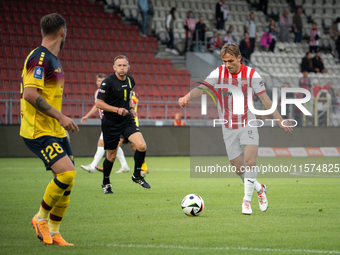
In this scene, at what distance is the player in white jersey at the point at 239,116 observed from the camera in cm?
662

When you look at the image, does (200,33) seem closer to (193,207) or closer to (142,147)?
(142,147)

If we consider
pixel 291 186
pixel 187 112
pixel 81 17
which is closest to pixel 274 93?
pixel 187 112

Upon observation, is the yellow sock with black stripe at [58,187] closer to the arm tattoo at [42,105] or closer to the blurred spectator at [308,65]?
the arm tattoo at [42,105]

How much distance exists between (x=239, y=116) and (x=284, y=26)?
20.5 m

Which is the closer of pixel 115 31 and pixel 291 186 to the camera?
pixel 291 186

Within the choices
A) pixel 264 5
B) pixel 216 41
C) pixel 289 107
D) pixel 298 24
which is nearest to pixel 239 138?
pixel 289 107

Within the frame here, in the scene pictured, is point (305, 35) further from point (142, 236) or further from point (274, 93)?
point (142, 236)

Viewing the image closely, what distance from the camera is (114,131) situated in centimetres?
877

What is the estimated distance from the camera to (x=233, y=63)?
6676mm

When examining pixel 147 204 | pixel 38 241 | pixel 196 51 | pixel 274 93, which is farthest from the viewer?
pixel 196 51

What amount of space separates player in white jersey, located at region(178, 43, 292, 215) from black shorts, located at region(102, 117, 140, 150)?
226 cm

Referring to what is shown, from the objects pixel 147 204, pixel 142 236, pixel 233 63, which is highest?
pixel 233 63

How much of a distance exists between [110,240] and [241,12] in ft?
78.4

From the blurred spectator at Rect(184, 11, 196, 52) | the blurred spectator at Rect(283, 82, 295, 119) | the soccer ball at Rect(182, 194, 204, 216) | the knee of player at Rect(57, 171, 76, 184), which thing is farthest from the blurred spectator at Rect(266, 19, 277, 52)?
the knee of player at Rect(57, 171, 76, 184)
